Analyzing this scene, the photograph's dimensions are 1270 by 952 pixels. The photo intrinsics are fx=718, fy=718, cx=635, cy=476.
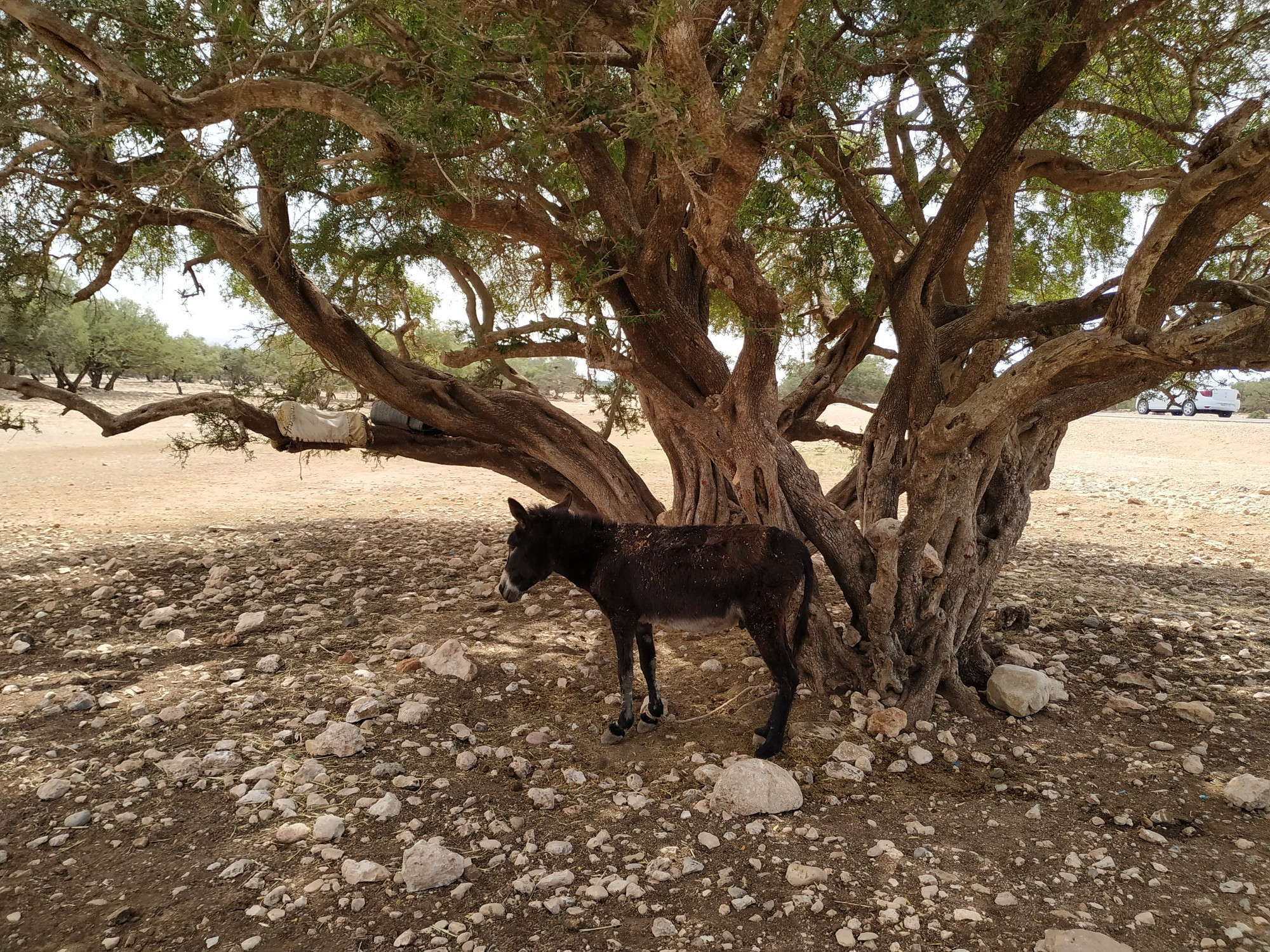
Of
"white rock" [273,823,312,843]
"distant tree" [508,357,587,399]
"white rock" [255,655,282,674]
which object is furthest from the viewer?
"distant tree" [508,357,587,399]

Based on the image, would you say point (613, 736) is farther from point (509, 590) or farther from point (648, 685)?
point (509, 590)

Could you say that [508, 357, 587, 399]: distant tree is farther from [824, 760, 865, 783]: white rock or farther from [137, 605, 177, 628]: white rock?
[824, 760, 865, 783]: white rock

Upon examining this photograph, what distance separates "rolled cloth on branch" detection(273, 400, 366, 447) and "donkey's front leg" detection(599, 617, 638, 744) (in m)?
3.76

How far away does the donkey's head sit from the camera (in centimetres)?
484

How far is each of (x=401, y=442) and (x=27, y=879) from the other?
4716 millimetres

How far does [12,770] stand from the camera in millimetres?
4105

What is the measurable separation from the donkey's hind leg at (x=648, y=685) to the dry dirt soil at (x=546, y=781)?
11cm

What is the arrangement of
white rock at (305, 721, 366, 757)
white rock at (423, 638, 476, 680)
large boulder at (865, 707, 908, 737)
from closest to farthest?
white rock at (305, 721, 366, 757) < large boulder at (865, 707, 908, 737) < white rock at (423, 638, 476, 680)

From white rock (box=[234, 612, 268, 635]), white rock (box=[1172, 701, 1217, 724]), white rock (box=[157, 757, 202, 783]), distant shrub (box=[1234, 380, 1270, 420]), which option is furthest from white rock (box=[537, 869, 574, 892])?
distant shrub (box=[1234, 380, 1270, 420])

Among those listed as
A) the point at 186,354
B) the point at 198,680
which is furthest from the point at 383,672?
the point at 186,354

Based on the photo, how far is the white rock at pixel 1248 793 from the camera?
3.88 m

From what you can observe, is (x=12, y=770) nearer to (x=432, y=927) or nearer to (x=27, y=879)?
(x=27, y=879)

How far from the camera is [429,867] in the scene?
10.9 ft

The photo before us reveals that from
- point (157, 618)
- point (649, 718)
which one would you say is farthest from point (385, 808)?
point (157, 618)
